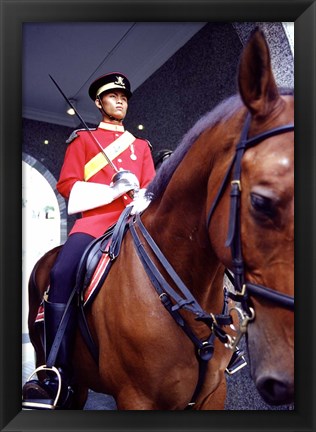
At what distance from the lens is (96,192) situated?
154 cm

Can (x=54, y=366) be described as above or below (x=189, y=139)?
below

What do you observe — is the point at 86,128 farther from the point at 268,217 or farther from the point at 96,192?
the point at 268,217

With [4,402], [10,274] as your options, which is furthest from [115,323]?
[4,402]

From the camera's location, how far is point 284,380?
0.98 metres

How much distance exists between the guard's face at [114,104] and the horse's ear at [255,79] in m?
0.77

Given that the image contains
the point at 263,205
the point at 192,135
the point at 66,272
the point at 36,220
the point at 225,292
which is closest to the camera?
the point at 263,205

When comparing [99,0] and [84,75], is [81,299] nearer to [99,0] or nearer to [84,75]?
[84,75]

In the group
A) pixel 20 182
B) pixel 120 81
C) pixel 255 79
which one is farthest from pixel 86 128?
pixel 255 79

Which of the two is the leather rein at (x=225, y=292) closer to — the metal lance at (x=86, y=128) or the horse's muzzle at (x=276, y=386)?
the horse's muzzle at (x=276, y=386)

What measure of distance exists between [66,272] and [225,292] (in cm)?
57

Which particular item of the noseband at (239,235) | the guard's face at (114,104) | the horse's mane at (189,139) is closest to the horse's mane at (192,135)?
the horse's mane at (189,139)

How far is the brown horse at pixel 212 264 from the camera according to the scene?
0.95 metres

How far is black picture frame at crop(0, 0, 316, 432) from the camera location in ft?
4.61

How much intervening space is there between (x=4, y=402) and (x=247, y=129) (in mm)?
1290
